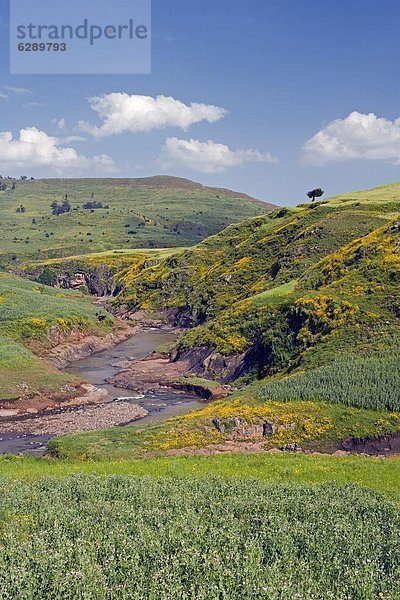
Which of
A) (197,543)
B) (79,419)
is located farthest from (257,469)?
(79,419)

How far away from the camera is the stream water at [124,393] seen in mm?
58406

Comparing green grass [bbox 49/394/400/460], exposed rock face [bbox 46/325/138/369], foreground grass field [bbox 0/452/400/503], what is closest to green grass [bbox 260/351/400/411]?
green grass [bbox 49/394/400/460]

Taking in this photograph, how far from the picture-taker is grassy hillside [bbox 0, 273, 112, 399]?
79.3m

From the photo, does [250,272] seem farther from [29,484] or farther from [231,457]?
[29,484]

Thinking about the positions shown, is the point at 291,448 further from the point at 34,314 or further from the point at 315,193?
the point at 315,193

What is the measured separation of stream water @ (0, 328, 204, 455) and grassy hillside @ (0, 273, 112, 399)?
8.21 metres

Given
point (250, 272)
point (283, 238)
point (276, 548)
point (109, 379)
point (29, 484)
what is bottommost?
point (109, 379)

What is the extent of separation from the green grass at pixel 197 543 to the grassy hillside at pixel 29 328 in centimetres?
5451

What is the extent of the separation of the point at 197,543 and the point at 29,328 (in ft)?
310

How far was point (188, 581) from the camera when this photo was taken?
16781 mm

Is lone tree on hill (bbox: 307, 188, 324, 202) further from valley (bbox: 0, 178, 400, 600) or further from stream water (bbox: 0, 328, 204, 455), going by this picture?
stream water (bbox: 0, 328, 204, 455)

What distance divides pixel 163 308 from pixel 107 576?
138581mm

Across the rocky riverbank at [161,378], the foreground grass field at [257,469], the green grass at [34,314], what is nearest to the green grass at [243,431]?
the foreground grass field at [257,469]

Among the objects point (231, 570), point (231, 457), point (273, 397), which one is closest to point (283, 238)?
point (273, 397)
